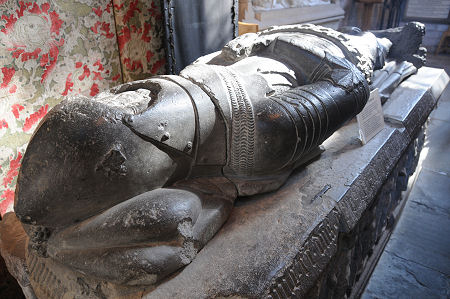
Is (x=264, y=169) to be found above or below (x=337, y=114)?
below

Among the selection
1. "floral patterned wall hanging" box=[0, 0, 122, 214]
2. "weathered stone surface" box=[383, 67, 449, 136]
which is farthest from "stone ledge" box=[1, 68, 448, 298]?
"floral patterned wall hanging" box=[0, 0, 122, 214]

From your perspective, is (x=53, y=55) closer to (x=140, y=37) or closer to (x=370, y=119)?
(x=140, y=37)

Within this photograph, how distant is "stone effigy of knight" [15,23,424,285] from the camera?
1.17 metres

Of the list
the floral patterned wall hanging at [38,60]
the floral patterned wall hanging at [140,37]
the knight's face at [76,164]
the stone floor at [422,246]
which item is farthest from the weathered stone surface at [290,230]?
the floral patterned wall hanging at [140,37]

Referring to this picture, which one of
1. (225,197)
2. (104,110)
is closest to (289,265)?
(225,197)

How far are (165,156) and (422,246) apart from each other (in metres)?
2.27

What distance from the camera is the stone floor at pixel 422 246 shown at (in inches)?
89.0

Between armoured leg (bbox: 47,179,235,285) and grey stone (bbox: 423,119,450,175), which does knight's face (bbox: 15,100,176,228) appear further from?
grey stone (bbox: 423,119,450,175)

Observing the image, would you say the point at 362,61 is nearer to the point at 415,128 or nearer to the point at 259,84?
the point at 415,128

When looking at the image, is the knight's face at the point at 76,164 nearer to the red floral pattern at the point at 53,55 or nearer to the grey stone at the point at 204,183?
the grey stone at the point at 204,183

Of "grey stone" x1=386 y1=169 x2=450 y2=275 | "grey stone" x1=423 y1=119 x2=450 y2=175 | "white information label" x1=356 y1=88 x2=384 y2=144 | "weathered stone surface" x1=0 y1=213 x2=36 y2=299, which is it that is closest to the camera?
"weathered stone surface" x1=0 y1=213 x2=36 y2=299

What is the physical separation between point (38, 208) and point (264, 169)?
93 centimetres

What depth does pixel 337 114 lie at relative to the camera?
1721 mm

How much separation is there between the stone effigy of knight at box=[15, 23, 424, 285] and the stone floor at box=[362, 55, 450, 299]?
3.91 ft
